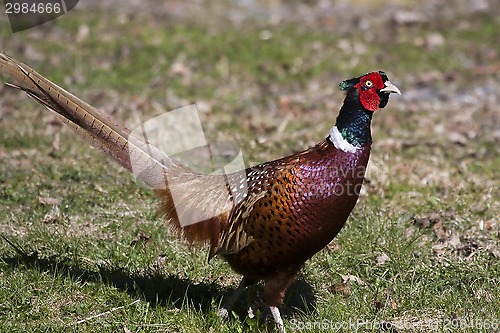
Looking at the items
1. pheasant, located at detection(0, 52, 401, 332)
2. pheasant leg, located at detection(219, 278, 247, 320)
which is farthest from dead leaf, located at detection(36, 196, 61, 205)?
pheasant leg, located at detection(219, 278, 247, 320)

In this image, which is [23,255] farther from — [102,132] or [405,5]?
[405,5]

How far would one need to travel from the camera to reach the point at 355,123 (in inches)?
149

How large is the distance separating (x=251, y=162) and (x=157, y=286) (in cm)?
210

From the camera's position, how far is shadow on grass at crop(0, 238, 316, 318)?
4305 millimetres

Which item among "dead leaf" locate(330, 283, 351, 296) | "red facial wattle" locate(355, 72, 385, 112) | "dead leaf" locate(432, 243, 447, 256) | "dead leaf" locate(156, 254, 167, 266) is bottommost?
"dead leaf" locate(330, 283, 351, 296)

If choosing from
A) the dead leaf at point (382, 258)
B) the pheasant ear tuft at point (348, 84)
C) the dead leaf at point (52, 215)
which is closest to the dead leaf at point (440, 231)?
the dead leaf at point (382, 258)

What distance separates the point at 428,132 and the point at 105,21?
4.94 metres

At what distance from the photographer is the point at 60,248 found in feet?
15.3
